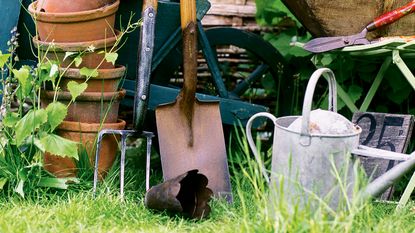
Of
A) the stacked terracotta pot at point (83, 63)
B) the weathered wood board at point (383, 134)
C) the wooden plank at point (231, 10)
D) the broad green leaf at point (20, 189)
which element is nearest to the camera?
the broad green leaf at point (20, 189)

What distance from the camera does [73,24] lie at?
347cm

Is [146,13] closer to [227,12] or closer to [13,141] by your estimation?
[13,141]

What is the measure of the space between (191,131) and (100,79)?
0.49 meters

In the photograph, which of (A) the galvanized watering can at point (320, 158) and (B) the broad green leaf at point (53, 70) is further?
(B) the broad green leaf at point (53, 70)

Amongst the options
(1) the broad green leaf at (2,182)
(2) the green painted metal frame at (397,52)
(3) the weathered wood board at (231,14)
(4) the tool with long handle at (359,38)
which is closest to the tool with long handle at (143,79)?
(1) the broad green leaf at (2,182)

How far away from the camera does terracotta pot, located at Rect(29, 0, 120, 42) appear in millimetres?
3441

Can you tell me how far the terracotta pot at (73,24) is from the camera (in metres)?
3.44

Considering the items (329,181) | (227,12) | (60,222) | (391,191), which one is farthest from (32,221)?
(227,12)

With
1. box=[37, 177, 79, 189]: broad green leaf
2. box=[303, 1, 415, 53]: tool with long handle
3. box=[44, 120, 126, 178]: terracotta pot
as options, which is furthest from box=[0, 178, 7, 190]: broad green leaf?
box=[303, 1, 415, 53]: tool with long handle

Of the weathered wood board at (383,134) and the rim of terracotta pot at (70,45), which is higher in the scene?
the rim of terracotta pot at (70,45)

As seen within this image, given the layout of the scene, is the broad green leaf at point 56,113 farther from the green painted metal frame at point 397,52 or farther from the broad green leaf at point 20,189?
the green painted metal frame at point 397,52

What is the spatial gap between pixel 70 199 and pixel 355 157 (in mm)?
1254

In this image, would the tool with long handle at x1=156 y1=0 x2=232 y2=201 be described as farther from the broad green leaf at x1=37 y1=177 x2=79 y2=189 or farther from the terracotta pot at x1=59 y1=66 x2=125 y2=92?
the broad green leaf at x1=37 y1=177 x2=79 y2=189

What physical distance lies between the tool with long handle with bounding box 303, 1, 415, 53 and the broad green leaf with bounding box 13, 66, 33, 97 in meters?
1.30
